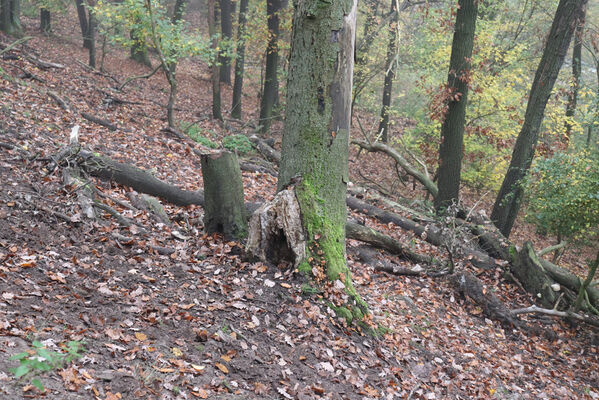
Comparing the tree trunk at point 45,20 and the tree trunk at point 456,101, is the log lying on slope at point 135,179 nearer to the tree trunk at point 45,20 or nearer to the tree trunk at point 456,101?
the tree trunk at point 456,101

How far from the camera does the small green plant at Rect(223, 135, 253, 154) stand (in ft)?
40.2

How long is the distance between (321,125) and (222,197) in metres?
1.81

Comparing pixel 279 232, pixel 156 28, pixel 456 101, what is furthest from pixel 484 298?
pixel 156 28

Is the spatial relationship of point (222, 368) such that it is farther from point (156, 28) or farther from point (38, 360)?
point (156, 28)

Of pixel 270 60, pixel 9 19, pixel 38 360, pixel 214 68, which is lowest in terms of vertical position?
pixel 38 360

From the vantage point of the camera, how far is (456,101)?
10.1 metres

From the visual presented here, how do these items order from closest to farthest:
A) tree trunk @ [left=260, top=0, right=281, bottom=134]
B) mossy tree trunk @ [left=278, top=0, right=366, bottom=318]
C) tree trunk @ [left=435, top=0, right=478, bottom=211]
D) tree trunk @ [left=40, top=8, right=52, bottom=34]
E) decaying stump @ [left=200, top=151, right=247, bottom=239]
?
mossy tree trunk @ [left=278, top=0, right=366, bottom=318]
decaying stump @ [left=200, top=151, right=247, bottom=239]
tree trunk @ [left=435, top=0, right=478, bottom=211]
tree trunk @ [left=260, top=0, right=281, bottom=134]
tree trunk @ [left=40, top=8, right=52, bottom=34]

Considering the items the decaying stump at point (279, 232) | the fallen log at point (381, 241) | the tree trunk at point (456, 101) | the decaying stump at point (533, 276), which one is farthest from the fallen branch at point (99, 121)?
the decaying stump at point (533, 276)

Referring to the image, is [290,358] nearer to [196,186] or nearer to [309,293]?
[309,293]

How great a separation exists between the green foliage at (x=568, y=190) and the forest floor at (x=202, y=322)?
2355 millimetres

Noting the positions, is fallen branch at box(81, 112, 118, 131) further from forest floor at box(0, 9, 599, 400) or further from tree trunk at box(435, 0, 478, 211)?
tree trunk at box(435, 0, 478, 211)

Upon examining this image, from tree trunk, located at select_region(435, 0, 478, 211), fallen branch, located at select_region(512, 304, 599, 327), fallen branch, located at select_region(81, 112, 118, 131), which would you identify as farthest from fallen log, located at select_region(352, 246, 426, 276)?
fallen branch, located at select_region(81, 112, 118, 131)

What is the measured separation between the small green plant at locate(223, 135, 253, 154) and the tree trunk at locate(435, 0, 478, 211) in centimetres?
514

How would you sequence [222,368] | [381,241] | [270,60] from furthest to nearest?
[270,60]
[381,241]
[222,368]
